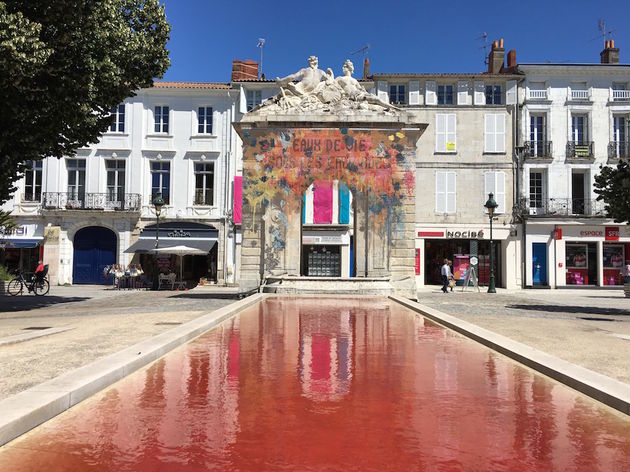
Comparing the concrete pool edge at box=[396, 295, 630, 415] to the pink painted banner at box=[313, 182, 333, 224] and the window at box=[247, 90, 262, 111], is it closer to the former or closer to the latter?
the pink painted banner at box=[313, 182, 333, 224]

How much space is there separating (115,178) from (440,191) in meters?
19.3

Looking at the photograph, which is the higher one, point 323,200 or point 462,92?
point 462,92

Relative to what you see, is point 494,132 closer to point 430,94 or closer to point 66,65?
point 430,94

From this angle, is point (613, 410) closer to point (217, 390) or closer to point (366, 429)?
point (366, 429)

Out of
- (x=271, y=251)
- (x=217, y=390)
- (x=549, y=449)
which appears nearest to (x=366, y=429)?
(x=549, y=449)

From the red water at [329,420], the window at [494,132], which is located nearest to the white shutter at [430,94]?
the window at [494,132]

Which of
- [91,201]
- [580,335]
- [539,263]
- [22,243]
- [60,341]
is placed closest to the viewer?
[60,341]

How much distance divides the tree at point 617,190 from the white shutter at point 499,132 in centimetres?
1824

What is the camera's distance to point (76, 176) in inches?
1281

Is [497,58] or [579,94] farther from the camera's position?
[497,58]

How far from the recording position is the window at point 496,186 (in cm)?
3400

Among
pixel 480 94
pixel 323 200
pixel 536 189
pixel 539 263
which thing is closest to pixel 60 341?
pixel 323 200

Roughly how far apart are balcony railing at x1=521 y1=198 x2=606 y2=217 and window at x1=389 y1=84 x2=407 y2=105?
952 centimetres

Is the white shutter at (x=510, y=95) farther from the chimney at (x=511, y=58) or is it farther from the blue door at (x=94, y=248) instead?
the blue door at (x=94, y=248)
